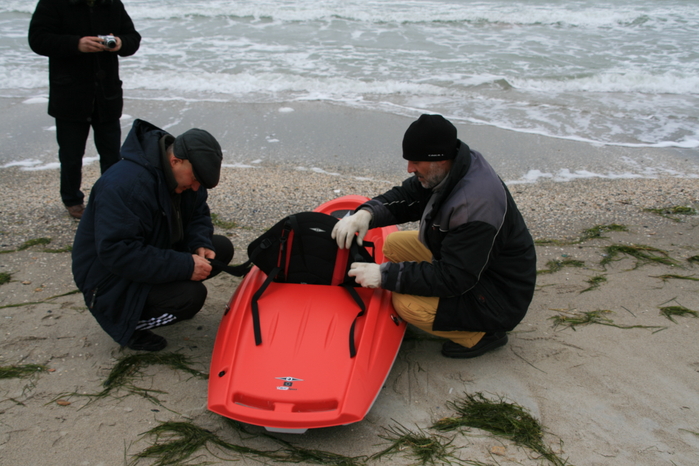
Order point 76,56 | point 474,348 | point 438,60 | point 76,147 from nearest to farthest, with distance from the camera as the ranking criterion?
point 474,348, point 76,56, point 76,147, point 438,60

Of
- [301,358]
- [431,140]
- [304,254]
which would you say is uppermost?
[431,140]

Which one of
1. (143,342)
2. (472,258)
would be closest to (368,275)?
(472,258)

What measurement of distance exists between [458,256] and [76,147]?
10.5 feet

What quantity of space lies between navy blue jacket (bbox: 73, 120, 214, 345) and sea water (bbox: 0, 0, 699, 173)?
5.34m

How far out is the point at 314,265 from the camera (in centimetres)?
272

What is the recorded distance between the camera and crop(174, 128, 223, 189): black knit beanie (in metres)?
2.43

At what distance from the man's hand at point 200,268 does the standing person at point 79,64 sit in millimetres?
2047

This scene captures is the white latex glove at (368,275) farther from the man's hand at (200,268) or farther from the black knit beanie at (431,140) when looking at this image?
the man's hand at (200,268)

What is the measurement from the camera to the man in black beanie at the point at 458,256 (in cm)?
239

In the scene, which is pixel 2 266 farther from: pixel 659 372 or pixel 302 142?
pixel 659 372

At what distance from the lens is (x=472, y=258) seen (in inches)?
94.3

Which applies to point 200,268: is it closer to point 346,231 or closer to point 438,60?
point 346,231

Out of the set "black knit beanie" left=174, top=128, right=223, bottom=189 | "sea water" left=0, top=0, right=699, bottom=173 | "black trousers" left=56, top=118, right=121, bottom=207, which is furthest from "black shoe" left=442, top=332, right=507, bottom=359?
"sea water" left=0, top=0, right=699, bottom=173

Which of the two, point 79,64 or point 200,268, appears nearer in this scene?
point 200,268
